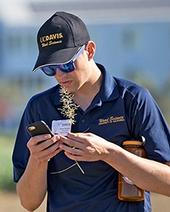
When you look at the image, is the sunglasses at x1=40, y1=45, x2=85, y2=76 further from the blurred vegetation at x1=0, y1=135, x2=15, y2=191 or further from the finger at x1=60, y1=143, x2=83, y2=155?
the blurred vegetation at x1=0, y1=135, x2=15, y2=191

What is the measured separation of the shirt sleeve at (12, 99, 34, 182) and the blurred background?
8690mm

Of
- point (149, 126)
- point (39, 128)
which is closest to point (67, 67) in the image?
point (39, 128)

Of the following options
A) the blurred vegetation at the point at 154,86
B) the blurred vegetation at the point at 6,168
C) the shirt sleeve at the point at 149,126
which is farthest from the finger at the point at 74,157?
the blurred vegetation at the point at 154,86

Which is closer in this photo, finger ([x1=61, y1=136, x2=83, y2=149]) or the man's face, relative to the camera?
finger ([x1=61, y1=136, x2=83, y2=149])

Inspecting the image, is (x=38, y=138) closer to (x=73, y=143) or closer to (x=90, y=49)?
(x=73, y=143)

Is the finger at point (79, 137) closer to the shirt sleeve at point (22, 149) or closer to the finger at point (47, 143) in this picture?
the finger at point (47, 143)

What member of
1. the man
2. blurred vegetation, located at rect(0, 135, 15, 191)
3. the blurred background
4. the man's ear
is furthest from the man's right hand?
the blurred background

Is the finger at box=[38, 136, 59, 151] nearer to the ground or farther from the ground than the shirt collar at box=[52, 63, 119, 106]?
nearer to the ground

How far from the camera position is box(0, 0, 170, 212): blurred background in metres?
12.1

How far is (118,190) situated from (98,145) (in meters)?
0.23

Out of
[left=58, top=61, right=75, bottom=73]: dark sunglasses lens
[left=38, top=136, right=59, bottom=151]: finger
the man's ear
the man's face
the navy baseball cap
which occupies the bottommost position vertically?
[left=38, top=136, right=59, bottom=151]: finger

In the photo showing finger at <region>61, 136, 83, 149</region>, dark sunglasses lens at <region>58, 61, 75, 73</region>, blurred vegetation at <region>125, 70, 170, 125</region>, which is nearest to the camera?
finger at <region>61, 136, 83, 149</region>

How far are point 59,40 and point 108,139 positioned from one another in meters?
0.42

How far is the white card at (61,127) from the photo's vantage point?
8.45 feet
